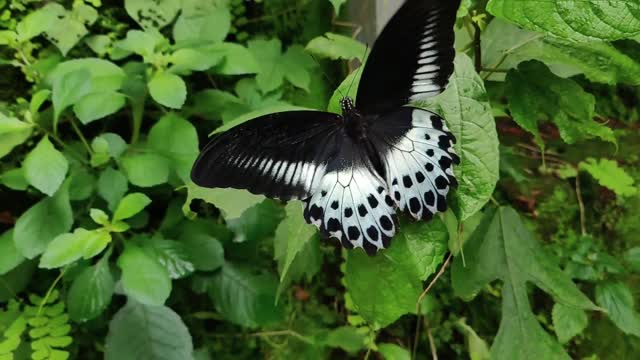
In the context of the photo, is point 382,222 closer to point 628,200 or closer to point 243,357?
point 243,357

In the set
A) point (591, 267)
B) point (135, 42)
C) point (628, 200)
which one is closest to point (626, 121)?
point (628, 200)

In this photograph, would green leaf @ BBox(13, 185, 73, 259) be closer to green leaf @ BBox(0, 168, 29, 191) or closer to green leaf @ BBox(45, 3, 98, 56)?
green leaf @ BBox(0, 168, 29, 191)

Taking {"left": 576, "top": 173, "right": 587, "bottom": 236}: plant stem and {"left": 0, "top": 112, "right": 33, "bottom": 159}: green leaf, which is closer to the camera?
{"left": 0, "top": 112, "right": 33, "bottom": 159}: green leaf

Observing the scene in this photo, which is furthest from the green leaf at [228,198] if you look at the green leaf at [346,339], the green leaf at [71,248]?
the green leaf at [346,339]

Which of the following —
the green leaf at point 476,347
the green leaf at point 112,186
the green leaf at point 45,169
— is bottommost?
the green leaf at point 476,347

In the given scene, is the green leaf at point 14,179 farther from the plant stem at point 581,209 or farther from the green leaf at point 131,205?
the plant stem at point 581,209

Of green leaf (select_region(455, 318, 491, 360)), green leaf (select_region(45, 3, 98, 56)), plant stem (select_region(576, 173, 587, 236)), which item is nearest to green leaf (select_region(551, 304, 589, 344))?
green leaf (select_region(455, 318, 491, 360))
